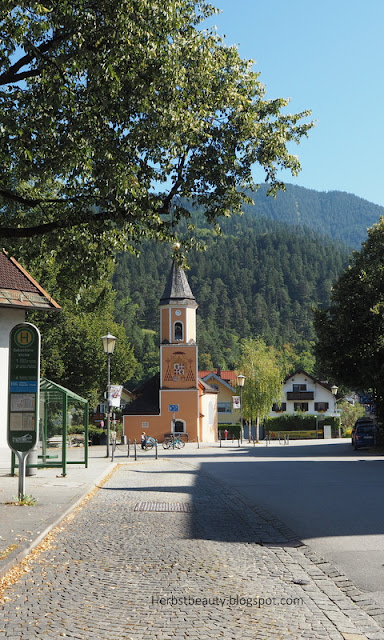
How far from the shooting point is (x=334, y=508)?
12.4 m

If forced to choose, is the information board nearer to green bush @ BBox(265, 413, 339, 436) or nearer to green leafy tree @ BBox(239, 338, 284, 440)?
green leafy tree @ BBox(239, 338, 284, 440)

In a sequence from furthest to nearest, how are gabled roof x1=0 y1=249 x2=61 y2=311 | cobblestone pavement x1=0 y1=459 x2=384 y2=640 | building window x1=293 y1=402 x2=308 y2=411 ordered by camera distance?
building window x1=293 y1=402 x2=308 y2=411
gabled roof x1=0 y1=249 x2=61 y2=311
cobblestone pavement x1=0 y1=459 x2=384 y2=640

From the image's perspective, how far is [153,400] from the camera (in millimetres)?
68312

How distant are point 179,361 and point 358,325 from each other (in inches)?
1292

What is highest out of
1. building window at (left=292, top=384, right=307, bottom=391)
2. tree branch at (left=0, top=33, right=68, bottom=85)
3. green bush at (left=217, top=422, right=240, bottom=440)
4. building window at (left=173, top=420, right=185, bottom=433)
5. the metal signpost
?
tree branch at (left=0, top=33, right=68, bottom=85)

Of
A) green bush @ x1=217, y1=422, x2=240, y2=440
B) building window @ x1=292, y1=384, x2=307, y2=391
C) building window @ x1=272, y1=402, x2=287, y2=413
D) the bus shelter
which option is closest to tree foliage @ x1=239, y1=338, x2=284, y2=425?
green bush @ x1=217, y1=422, x2=240, y2=440

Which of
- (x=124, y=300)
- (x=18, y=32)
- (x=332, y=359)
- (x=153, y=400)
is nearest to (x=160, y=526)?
(x=18, y=32)

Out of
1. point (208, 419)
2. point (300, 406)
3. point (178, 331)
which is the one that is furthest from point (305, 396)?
point (178, 331)

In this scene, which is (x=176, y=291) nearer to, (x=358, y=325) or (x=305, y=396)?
(x=358, y=325)

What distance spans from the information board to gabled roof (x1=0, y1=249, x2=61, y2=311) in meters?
7.84

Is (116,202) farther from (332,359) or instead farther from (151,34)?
(332,359)

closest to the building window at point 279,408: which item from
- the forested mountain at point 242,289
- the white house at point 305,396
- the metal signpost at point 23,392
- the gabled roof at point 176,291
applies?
the white house at point 305,396

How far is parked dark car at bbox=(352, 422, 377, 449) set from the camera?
129 feet

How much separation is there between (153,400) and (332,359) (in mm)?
34102
